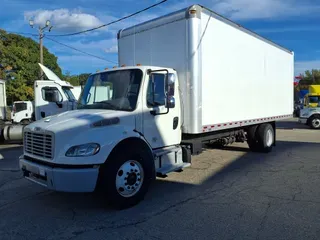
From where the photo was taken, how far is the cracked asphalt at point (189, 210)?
14.3 feet

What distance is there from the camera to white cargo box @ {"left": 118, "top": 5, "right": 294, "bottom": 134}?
21.5ft

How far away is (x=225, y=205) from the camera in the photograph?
542 centimetres

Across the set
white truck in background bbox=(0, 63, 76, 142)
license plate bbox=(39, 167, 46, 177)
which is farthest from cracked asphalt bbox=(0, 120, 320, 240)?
white truck in background bbox=(0, 63, 76, 142)

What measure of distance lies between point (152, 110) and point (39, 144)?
2.04m

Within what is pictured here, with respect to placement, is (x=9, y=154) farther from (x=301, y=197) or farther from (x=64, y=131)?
(x=301, y=197)

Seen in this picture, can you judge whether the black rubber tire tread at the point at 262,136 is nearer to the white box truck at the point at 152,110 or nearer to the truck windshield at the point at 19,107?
the white box truck at the point at 152,110

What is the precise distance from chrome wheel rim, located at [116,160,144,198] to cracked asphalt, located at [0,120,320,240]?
0.31 metres

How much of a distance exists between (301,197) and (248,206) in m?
1.20

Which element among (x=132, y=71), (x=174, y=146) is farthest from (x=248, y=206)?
(x=132, y=71)

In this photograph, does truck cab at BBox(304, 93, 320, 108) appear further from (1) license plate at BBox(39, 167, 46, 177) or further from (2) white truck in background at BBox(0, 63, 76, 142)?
(1) license plate at BBox(39, 167, 46, 177)

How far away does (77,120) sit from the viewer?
5078mm

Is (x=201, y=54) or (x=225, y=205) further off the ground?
(x=201, y=54)

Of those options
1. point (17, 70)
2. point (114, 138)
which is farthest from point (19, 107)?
point (17, 70)

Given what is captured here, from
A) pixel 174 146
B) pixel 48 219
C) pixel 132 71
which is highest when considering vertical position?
pixel 132 71
